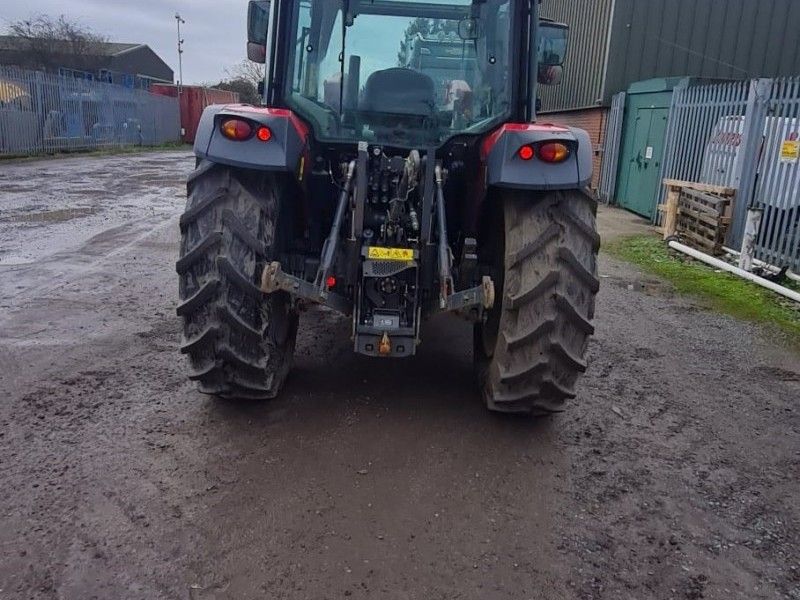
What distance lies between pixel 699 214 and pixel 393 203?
7.62 metres

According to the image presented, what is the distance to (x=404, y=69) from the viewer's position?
A: 405cm

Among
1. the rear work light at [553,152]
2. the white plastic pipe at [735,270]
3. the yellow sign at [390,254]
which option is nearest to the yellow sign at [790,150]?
the white plastic pipe at [735,270]

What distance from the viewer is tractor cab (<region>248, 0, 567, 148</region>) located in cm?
403

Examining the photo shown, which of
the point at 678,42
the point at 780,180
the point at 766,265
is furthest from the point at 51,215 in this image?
the point at 678,42

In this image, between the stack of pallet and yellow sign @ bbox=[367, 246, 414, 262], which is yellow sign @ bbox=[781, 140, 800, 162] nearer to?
the stack of pallet

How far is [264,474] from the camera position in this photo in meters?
3.30


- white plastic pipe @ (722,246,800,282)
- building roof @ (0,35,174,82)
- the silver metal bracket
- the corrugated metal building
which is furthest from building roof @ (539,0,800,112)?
building roof @ (0,35,174,82)

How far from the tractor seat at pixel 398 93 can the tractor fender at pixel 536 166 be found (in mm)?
615

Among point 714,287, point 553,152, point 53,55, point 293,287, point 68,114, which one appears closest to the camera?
point 293,287

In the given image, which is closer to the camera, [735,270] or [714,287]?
[714,287]

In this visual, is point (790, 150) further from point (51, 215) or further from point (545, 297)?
point (51, 215)

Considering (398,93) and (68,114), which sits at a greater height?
(68,114)

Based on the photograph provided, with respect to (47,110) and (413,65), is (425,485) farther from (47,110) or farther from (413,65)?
(47,110)

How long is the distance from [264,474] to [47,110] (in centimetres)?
2245
